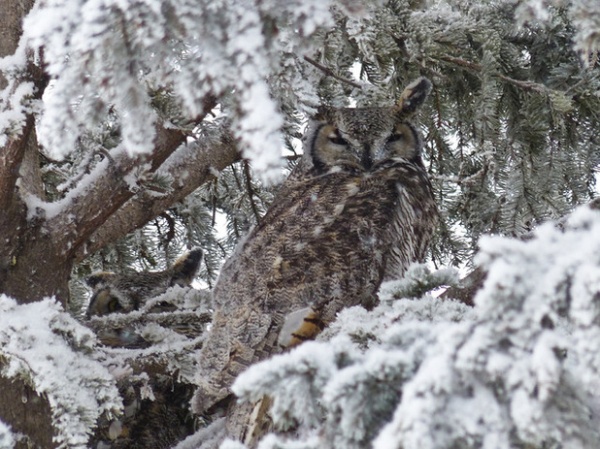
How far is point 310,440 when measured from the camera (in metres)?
1.00

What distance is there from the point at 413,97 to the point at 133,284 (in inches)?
52.2

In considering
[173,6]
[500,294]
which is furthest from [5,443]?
[500,294]

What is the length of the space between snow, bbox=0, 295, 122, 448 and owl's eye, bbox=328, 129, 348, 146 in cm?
114

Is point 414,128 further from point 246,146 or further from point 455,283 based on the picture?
point 246,146

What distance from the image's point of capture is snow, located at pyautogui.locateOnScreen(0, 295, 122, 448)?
1486mm

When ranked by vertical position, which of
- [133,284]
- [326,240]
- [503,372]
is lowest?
[503,372]

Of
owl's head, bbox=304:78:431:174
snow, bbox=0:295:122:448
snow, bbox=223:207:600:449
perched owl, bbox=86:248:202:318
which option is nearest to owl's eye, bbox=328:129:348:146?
owl's head, bbox=304:78:431:174

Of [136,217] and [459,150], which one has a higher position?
[459,150]

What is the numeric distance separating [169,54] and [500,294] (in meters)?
0.56

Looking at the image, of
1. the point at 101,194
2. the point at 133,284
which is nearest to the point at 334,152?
the point at 101,194

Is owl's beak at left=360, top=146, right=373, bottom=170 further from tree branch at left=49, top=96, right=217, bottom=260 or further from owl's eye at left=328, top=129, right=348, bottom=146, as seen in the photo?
tree branch at left=49, top=96, right=217, bottom=260

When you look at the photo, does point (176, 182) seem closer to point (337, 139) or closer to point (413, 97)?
point (337, 139)

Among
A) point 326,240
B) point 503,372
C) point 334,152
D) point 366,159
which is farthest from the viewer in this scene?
point 334,152

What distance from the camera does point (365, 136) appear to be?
99.3 inches
